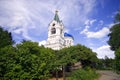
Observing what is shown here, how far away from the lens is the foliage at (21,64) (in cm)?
1853

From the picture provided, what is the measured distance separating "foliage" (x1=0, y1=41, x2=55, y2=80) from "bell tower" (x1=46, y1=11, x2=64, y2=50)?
44.9 metres

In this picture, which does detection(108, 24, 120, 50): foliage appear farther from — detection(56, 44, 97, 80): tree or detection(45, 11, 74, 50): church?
detection(45, 11, 74, 50): church

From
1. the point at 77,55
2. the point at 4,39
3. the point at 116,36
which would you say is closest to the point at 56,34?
the point at 116,36

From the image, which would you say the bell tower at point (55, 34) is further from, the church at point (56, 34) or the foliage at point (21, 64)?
the foliage at point (21, 64)

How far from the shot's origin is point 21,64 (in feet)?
62.4

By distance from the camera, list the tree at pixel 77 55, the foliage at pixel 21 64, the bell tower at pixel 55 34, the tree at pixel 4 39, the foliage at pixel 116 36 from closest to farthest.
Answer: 1. the foliage at pixel 21 64
2. the tree at pixel 4 39
3. the tree at pixel 77 55
4. the foliage at pixel 116 36
5. the bell tower at pixel 55 34

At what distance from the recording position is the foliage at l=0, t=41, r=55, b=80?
60.8ft

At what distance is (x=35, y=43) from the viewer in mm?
21016

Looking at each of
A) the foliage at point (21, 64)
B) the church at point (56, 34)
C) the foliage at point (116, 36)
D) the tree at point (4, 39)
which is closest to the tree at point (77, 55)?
the foliage at point (116, 36)

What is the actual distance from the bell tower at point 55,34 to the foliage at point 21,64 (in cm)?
4493

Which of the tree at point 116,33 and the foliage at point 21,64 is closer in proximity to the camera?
the foliage at point 21,64

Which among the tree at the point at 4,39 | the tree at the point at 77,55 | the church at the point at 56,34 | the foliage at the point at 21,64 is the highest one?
the church at the point at 56,34

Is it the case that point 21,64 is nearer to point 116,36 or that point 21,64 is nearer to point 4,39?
point 4,39

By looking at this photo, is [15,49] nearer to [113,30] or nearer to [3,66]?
[3,66]
